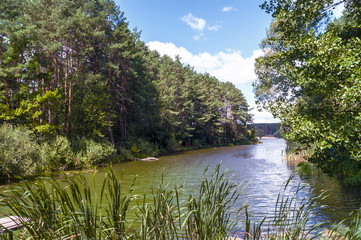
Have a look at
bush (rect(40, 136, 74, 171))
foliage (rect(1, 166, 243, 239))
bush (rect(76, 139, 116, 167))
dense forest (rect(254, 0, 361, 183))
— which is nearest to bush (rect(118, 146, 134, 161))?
bush (rect(76, 139, 116, 167))

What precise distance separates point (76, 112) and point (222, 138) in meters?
43.6

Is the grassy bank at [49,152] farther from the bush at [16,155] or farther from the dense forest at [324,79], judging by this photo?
the dense forest at [324,79]

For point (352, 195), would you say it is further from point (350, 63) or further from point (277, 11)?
point (277, 11)

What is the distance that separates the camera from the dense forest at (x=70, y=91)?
18703mm

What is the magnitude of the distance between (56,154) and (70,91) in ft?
23.5

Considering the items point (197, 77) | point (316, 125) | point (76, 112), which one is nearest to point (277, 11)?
point (316, 125)

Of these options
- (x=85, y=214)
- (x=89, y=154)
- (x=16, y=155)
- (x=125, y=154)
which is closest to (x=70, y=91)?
(x=89, y=154)

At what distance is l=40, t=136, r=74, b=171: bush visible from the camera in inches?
707

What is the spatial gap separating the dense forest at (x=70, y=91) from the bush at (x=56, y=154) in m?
0.07

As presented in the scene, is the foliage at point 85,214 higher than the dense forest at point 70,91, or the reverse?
the dense forest at point 70,91

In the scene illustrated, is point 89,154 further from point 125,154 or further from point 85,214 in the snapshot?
point 85,214

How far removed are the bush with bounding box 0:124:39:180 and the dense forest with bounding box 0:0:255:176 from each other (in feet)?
0.16

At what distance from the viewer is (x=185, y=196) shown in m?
9.98

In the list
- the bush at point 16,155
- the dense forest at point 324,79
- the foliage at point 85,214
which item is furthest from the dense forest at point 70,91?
the dense forest at point 324,79
